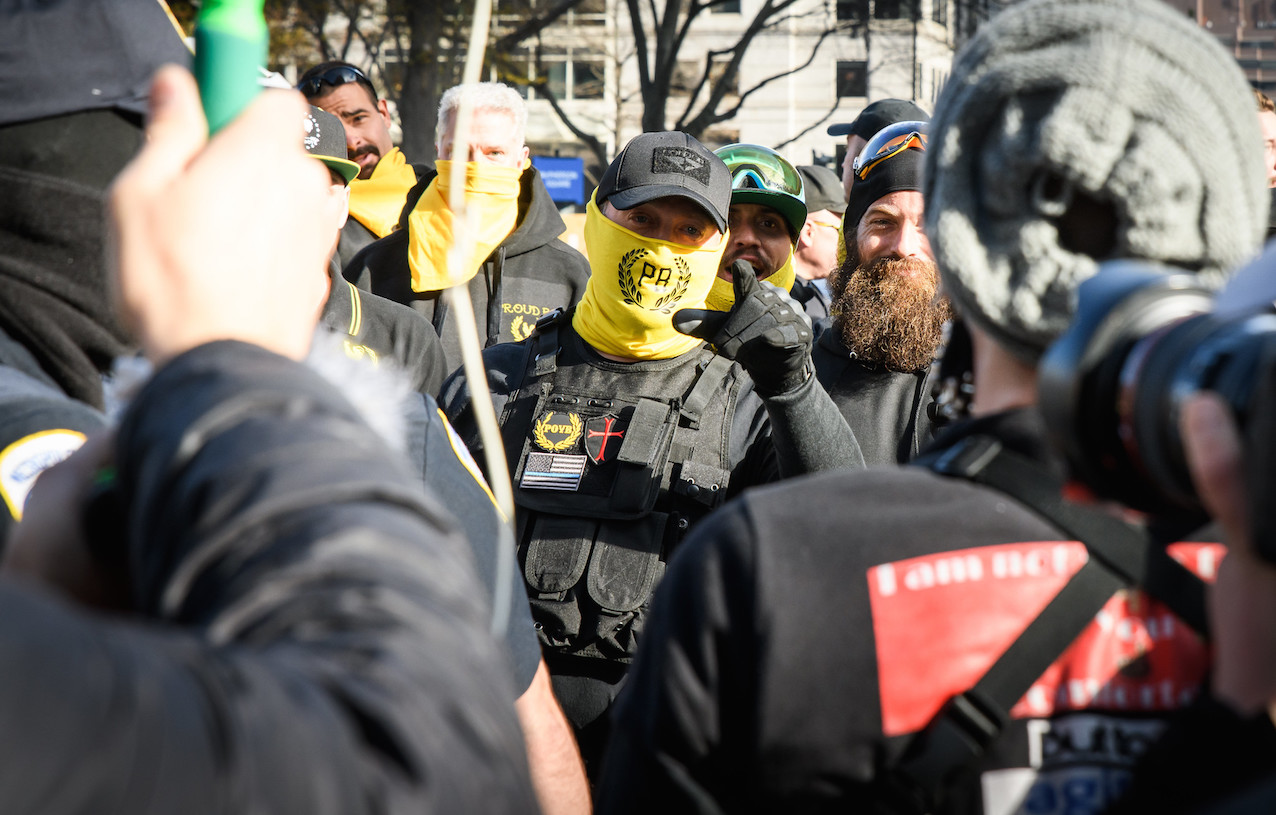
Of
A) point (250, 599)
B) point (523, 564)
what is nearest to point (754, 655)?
point (250, 599)

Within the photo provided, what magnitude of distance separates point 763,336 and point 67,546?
232 cm

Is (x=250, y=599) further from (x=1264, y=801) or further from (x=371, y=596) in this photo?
(x=1264, y=801)

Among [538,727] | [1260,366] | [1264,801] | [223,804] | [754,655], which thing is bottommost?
[538,727]

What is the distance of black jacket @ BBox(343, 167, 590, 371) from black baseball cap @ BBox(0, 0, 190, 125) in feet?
11.0

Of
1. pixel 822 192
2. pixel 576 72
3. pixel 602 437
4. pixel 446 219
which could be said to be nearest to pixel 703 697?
pixel 602 437

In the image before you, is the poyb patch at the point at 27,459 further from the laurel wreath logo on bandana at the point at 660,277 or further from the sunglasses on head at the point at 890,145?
the sunglasses on head at the point at 890,145

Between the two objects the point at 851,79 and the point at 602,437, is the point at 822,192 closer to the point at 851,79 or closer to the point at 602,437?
the point at 602,437

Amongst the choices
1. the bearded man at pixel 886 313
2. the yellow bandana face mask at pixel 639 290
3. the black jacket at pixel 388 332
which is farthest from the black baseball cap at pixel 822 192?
the black jacket at pixel 388 332

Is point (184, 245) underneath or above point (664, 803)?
above

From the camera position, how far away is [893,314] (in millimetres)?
3830

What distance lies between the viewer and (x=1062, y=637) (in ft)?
4.20

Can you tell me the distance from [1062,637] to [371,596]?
2.88 feet

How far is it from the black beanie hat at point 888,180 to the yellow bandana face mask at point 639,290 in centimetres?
69

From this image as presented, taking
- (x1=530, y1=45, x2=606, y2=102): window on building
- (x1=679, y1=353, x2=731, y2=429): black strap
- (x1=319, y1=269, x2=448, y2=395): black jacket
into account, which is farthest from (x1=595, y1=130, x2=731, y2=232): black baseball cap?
(x1=530, y1=45, x2=606, y2=102): window on building
